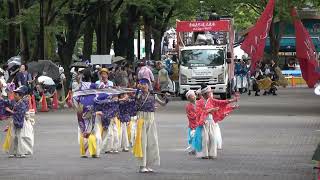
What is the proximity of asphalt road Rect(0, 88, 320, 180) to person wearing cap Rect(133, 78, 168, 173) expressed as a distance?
23 cm

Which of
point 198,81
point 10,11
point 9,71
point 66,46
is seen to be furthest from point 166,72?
point 9,71

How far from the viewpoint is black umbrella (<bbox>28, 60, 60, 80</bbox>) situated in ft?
120

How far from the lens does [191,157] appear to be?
18391mm

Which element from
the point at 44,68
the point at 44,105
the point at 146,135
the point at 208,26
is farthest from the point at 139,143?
the point at 208,26

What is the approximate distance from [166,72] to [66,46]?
4.82 m

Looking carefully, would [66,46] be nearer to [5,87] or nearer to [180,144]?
[5,87]

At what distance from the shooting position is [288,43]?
3268 inches

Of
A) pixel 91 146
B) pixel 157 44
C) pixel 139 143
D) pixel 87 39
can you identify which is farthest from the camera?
pixel 157 44

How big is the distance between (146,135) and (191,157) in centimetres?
280

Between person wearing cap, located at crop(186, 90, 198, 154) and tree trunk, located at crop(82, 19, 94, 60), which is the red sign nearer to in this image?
tree trunk, located at crop(82, 19, 94, 60)

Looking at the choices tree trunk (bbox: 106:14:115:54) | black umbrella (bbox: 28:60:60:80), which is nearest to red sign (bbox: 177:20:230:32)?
tree trunk (bbox: 106:14:115:54)

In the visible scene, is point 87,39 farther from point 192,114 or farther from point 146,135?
point 146,135

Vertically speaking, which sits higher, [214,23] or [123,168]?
[214,23]

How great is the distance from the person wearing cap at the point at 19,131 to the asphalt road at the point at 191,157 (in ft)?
0.85
